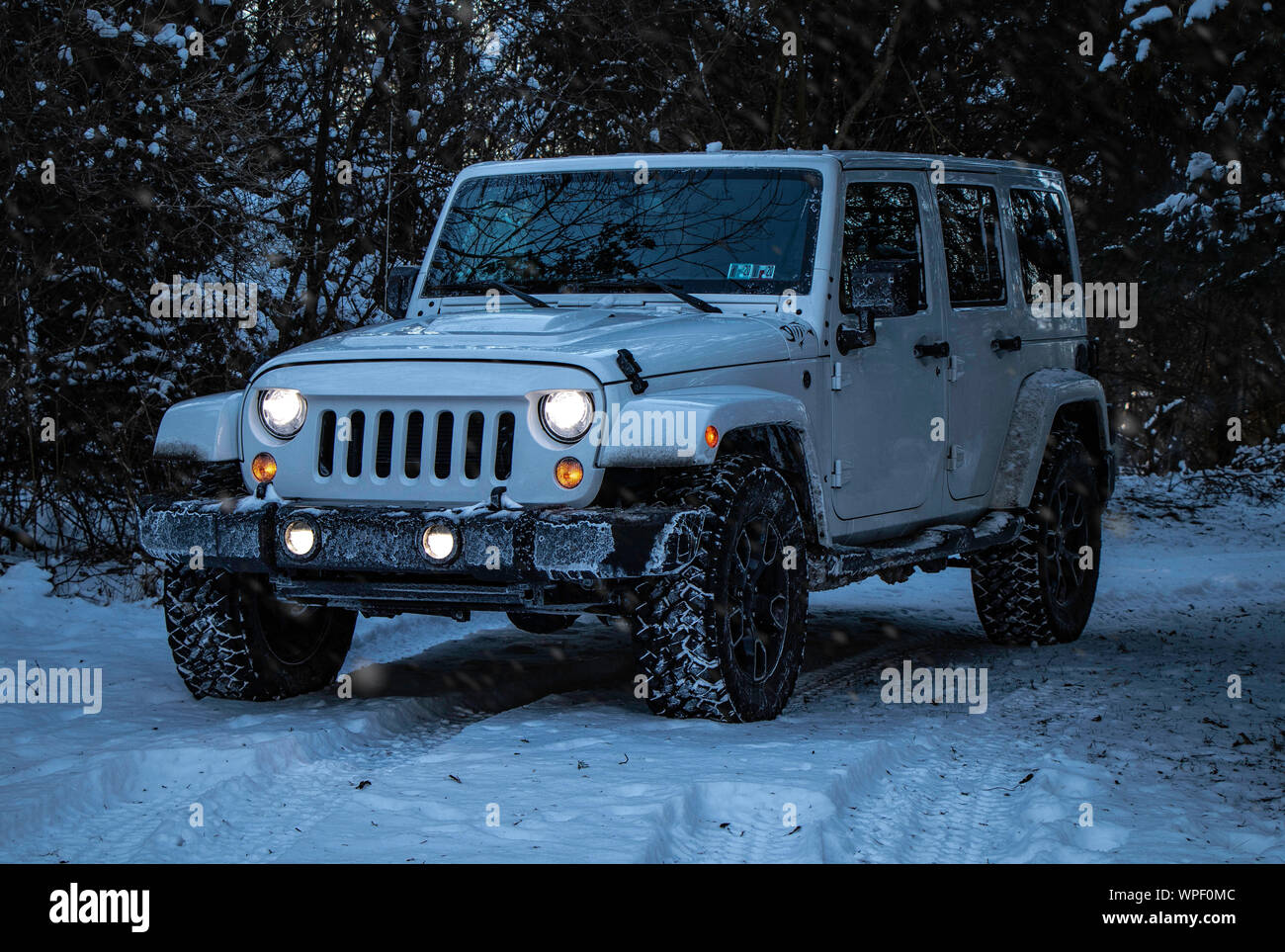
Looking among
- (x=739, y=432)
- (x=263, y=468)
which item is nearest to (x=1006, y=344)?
(x=739, y=432)

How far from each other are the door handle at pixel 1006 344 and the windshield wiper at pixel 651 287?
1979 millimetres

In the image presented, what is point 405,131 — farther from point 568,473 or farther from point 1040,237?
point 568,473

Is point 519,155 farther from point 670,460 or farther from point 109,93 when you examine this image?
point 670,460

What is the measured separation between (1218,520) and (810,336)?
33.7 ft

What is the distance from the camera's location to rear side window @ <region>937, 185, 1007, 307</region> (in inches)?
298

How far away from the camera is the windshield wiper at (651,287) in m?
6.31

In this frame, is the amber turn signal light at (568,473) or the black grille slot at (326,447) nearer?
the amber turn signal light at (568,473)

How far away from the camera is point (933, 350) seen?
721 cm

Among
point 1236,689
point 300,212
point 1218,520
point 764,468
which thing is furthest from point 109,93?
point 1218,520

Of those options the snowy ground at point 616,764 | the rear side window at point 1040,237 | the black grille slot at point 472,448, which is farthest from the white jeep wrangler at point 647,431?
the snowy ground at point 616,764

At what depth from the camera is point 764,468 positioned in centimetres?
577

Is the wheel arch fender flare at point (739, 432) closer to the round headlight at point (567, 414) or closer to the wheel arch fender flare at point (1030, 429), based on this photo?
the round headlight at point (567, 414)

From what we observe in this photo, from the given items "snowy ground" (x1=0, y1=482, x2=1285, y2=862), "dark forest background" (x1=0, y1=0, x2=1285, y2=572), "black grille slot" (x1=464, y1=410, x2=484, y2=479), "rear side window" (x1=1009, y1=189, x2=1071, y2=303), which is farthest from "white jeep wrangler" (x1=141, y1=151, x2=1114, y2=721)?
"dark forest background" (x1=0, y1=0, x2=1285, y2=572)

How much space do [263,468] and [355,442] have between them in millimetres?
393
